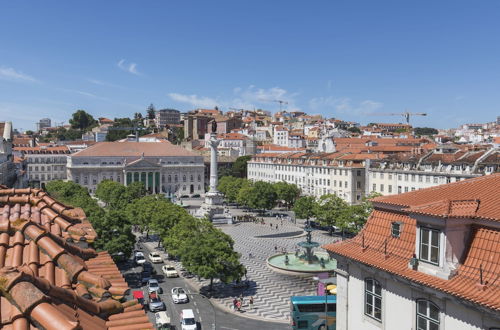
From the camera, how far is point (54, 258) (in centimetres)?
786

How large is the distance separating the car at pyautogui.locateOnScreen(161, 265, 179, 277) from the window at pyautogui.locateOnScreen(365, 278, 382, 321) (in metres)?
29.9

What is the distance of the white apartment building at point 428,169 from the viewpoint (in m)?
56.1

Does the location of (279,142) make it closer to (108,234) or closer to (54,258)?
(108,234)

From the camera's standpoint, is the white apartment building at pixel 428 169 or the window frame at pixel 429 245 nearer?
the window frame at pixel 429 245

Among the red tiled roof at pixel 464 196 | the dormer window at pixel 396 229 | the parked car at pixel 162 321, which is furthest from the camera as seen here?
the parked car at pixel 162 321

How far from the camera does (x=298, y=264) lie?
46594 millimetres

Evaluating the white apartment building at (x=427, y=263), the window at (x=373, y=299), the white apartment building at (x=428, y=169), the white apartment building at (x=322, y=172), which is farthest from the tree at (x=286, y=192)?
the window at (x=373, y=299)

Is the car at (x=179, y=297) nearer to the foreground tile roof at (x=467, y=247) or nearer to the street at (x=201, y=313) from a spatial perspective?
the street at (x=201, y=313)

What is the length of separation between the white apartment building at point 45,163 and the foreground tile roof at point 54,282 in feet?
391

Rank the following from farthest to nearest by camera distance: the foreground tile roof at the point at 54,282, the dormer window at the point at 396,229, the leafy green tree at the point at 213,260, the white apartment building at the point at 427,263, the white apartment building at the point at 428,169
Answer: the white apartment building at the point at 428,169 < the leafy green tree at the point at 213,260 < the dormer window at the point at 396,229 < the white apartment building at the point at 427,263 < the foreground tile roof at the point at 54,282

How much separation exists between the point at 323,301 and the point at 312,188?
64977mm

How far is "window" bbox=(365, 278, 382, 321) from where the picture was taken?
14.3m

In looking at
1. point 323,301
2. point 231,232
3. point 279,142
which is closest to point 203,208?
point 231,232

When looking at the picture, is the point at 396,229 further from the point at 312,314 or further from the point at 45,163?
the point at 45,163
